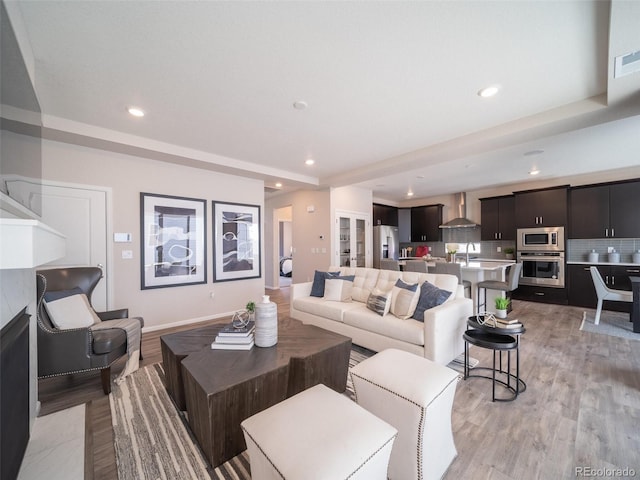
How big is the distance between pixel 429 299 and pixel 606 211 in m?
5.05

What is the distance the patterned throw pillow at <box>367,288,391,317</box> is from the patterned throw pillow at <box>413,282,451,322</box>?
0.31m

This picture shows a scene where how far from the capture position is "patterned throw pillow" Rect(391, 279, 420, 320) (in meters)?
2.76

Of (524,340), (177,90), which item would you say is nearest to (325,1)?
(177,90)

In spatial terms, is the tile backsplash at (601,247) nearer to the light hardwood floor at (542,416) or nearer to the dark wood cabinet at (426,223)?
the dark wood cabinet at (426,223)

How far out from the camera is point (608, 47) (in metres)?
1.74

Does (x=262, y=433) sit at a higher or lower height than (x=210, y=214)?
lower

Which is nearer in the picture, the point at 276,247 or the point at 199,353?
the point at 199,353

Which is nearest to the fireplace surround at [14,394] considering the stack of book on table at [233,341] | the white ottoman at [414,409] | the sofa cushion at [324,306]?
the stack of book on table at [233,341]

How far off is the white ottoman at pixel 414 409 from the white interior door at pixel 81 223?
12.0ft

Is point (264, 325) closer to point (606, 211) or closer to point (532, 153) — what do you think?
point (532, 153)

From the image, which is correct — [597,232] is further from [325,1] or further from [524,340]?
[325,1]

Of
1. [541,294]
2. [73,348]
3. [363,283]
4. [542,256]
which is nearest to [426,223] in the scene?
[542,256]

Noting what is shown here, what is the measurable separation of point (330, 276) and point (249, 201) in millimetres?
2283

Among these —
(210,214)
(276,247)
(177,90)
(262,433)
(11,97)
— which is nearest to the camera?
(262,433)
